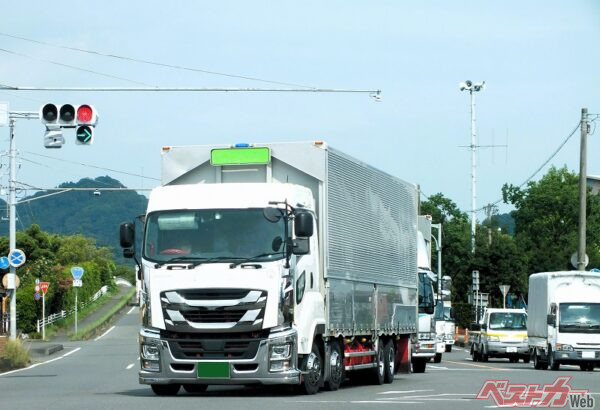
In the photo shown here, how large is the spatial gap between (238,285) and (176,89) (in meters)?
10.9

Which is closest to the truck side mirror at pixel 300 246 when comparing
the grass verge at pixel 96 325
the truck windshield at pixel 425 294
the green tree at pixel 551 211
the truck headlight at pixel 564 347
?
the truck windshield at pixel 425 294

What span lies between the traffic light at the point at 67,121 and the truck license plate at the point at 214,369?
1054 centimetres

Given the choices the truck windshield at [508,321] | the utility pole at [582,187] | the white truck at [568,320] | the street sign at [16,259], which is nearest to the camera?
the white truck at [568,320]

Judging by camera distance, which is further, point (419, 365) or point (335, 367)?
point (419, 365)

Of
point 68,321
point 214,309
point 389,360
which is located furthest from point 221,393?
point 68,321

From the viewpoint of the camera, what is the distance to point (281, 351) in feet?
60.2

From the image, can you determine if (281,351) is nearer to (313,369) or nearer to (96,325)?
(313,369)

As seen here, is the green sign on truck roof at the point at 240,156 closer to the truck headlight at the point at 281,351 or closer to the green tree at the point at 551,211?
the truck headlight at the point at 281,351

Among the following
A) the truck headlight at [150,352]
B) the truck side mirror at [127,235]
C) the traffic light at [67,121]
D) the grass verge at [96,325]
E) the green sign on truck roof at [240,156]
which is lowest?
the grass verge at [96,325]

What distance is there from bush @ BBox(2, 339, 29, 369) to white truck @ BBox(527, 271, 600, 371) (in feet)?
50.6

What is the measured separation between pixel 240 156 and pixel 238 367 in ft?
11.8

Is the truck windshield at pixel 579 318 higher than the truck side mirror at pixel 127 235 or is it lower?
lower

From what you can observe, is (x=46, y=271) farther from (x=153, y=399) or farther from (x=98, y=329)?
(x=153, y=399)

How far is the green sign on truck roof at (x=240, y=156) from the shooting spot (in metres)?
19.9
